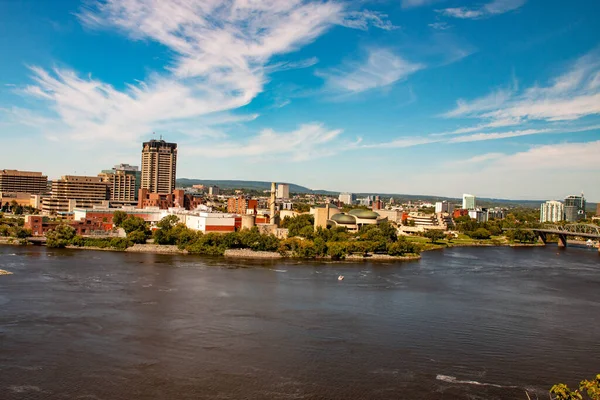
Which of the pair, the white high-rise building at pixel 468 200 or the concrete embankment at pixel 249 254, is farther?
the white high-rise building at pixel 468 200

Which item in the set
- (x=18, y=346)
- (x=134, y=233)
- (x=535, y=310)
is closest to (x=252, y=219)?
(x=134, y=233)

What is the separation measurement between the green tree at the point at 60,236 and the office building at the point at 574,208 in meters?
56.2

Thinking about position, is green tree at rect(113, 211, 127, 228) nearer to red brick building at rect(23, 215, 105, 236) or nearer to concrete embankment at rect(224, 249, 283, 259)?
red brick building at rect(23, 215, 105, 236)

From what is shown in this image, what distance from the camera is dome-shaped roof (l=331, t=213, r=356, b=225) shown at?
3359 cm

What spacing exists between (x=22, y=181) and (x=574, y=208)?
201 ft

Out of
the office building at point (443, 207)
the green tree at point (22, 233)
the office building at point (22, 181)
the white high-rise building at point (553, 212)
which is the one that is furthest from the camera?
the office building at point (443, 207)

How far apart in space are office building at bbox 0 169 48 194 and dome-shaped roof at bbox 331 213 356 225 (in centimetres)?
3111

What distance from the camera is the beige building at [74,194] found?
1551 inches

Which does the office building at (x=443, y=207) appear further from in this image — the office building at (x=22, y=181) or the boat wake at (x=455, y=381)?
the boat wake at (x=455, y=381)

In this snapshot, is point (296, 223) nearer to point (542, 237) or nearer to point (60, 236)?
point (60, 236)

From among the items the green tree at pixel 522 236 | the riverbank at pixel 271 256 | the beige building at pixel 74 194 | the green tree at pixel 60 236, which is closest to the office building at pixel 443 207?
the green tree at pixel 522 236

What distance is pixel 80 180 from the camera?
40.6m

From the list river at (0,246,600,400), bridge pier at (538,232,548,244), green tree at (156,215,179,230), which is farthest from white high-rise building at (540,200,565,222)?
green tree at (156,215,179,230)

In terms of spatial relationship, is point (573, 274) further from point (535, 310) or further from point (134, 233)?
point (134, 233)
